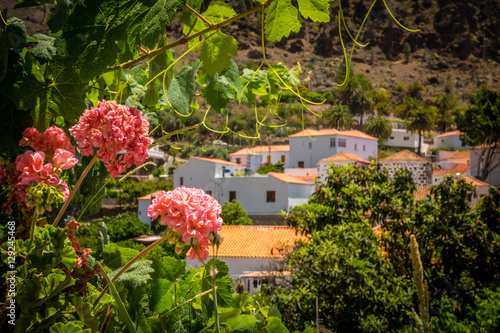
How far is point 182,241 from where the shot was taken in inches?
34.4

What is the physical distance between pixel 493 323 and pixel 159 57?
326cm

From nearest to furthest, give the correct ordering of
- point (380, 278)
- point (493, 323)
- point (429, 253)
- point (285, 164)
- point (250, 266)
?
point (493, 323) → point (380, 278) → point (429, 253) → point (250, 266) → point (285, 164)

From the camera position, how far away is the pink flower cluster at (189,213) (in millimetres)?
827

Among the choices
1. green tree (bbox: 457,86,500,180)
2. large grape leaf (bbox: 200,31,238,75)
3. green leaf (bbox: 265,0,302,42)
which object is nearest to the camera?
green leaf (bbox: 265,0,302,42)

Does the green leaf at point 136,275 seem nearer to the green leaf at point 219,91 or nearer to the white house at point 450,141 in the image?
the green leaf at point 219,91

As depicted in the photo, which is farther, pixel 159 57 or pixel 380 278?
pixel 380 278

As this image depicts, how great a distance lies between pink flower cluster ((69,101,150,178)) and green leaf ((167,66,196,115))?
47cm

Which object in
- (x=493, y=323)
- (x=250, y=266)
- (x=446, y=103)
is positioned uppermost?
(x=446, y=103)

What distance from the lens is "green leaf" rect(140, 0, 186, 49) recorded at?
800 millimetres

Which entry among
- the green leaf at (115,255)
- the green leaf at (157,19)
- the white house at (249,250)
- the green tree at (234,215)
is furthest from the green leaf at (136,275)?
the green tree at (234,215)

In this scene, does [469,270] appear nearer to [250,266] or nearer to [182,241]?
[182,241]

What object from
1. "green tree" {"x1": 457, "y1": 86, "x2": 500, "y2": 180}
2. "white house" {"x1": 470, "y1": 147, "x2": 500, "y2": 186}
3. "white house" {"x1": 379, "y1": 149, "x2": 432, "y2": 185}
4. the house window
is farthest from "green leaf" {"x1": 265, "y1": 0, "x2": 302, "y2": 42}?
"green tree" {"x1": 457, "y1": 86, "x2": 500, "y2": 180}

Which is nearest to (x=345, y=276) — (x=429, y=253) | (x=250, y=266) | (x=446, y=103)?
(x=429, y=253)

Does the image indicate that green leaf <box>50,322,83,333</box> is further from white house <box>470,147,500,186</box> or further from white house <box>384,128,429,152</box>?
white house <box>384,128,429,152</box>
